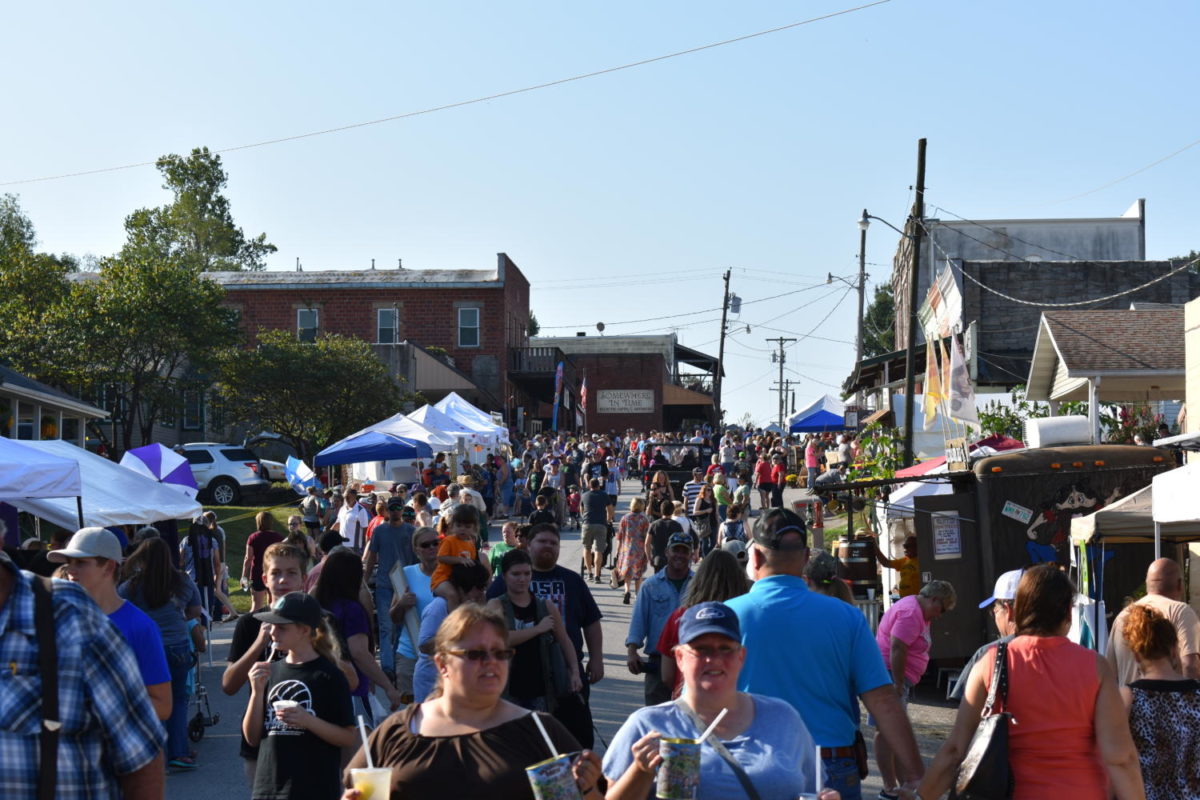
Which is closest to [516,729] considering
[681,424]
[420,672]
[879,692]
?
[879,692]

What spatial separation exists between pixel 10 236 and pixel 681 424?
3857 cm

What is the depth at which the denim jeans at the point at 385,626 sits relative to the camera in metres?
11.4

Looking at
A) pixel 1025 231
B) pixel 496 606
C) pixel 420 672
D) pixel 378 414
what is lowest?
pixel 420 672

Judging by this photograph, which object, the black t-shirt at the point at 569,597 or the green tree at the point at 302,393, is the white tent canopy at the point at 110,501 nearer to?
the black t-shirt at the point at 569,597

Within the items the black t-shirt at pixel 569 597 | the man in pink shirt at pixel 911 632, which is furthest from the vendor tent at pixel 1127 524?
the black t-shirt at pixel 569 597

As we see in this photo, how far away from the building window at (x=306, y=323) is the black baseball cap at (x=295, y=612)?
49.7 m

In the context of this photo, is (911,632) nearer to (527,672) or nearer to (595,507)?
(527,672)

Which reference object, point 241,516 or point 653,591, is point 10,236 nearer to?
point 241,516

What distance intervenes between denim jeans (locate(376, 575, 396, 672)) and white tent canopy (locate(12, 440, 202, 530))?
2755 millimetres

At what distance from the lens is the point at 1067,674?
16.4 feet

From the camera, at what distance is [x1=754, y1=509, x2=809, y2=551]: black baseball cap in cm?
541

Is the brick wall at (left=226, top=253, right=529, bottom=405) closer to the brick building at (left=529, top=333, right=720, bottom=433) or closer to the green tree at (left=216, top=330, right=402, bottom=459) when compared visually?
the green tree at (left=216, top=330, right=402, bottom=459)

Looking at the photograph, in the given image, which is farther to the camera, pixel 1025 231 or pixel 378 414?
pixel 1025 231

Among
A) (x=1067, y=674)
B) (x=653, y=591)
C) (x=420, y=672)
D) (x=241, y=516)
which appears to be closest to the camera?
(x=1067, y=674)
